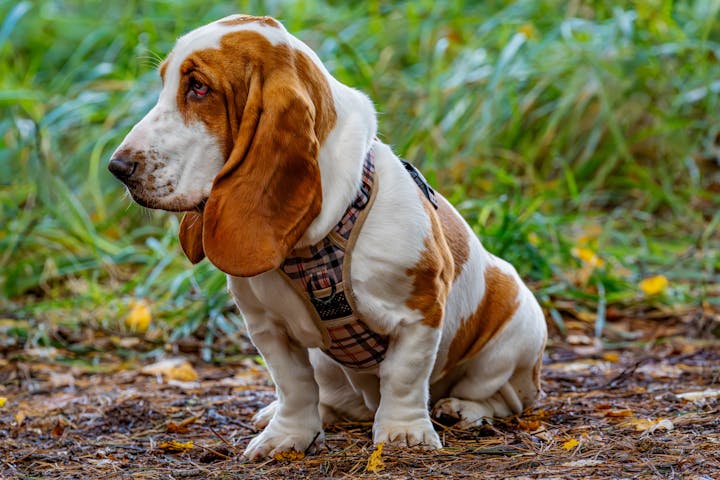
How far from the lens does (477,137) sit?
5.95m

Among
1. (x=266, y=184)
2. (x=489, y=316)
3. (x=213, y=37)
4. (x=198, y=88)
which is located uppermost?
(x=213, y=37)

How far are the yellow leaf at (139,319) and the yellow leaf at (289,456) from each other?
2111mm

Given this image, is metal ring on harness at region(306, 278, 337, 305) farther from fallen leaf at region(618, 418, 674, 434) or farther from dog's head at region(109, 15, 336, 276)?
fallen leaf at region(618, 418, 674, 434)

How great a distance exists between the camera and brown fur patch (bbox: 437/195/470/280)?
2895 mm

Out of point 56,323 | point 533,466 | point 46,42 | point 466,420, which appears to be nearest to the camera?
point 533,466

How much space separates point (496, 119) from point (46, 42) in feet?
13.0

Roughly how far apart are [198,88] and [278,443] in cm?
99

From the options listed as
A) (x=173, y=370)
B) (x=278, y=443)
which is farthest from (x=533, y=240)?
(x=278, y=443)

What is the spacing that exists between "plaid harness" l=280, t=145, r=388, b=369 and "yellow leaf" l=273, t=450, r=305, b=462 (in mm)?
356

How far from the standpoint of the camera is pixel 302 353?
9.36 feet

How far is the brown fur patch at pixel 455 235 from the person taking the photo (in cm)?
Answer: 289

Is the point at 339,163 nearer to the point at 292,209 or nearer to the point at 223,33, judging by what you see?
the point at 292,209

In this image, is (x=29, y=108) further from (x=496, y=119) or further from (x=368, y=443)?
(x=368, y=443)

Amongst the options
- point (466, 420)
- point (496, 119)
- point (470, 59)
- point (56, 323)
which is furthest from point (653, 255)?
point (56, 323)
